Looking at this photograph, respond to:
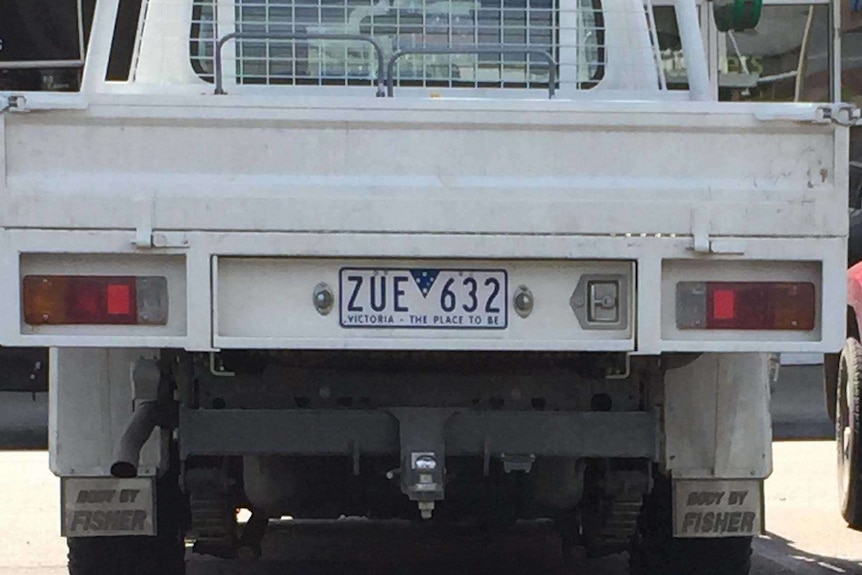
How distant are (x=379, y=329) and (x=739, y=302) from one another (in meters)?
1.01

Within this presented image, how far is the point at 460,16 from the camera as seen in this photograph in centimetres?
659

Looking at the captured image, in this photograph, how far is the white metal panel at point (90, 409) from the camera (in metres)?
5.75

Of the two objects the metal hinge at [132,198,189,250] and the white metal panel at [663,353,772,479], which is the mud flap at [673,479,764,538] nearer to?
the white metal panel at [663,353,772,479]

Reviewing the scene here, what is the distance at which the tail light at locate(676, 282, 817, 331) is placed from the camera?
5227 mm

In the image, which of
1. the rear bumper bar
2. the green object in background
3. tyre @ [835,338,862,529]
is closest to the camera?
the rear bumper bar

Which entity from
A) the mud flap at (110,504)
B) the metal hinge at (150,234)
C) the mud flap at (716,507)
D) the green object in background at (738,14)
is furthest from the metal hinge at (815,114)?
the mud flap at (110,504)

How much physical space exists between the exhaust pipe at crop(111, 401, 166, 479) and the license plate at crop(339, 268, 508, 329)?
73cm

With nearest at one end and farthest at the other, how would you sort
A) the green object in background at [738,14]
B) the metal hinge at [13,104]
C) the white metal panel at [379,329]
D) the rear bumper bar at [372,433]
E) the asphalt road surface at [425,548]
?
1. the metal hinge at [13,104]
2. the white metal panel at [379,329]
3. the rear bumper bar at [372,433]
4. the green object in background at [738,14]
5. the asphalt road surface at [425,548]

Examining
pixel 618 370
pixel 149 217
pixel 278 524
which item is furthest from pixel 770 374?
pixel 278 524

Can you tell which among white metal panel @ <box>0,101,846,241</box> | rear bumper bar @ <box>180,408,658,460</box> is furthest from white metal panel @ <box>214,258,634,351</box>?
rear bumper bar @ <box>180,408,658,460</box>

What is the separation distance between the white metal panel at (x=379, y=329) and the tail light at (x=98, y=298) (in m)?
0.19

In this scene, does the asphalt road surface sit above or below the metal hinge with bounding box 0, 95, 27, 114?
below

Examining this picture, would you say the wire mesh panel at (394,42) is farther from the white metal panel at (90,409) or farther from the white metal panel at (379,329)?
the white metal panel at (379,329)

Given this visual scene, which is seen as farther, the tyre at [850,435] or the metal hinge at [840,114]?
the tyre at [850,435]
